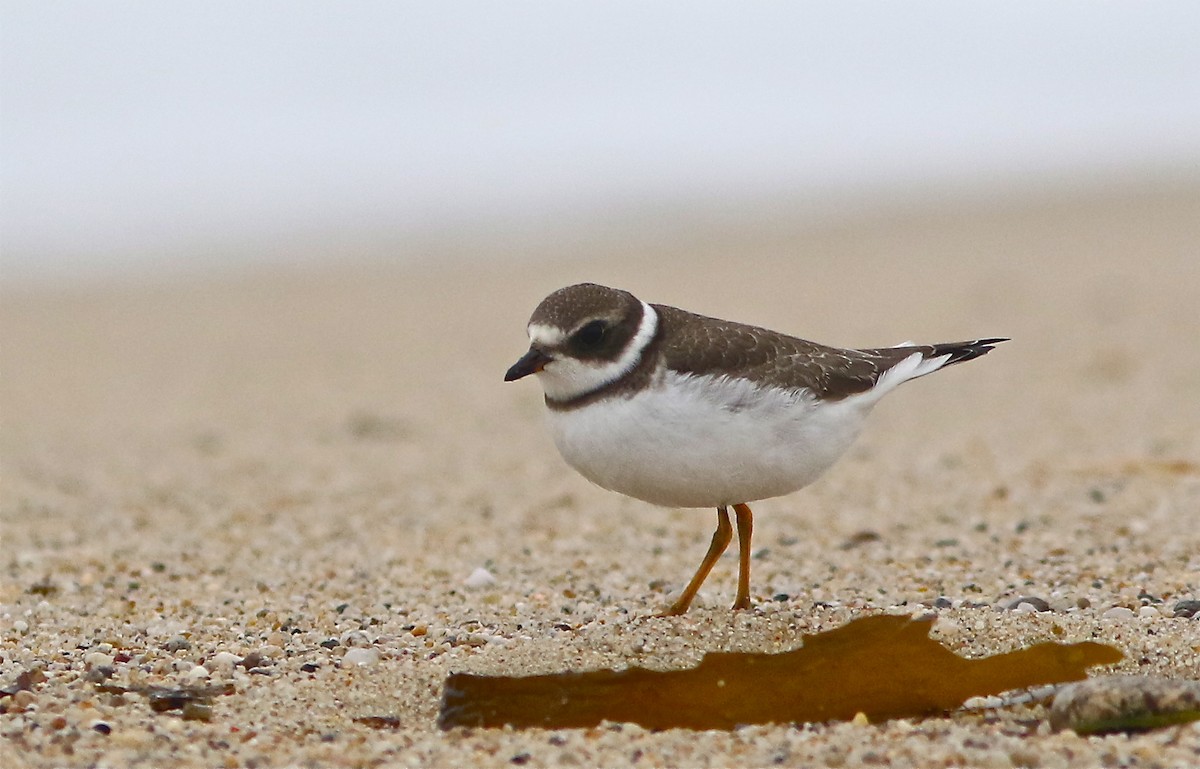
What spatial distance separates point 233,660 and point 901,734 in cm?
201

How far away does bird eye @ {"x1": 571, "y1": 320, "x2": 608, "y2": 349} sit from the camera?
4441 millimetres

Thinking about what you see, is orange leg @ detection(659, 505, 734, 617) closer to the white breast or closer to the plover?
the plover

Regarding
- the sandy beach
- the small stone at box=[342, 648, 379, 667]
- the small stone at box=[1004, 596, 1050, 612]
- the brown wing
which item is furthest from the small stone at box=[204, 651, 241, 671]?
the small stone at box=[1004, 596, 1050, 612]

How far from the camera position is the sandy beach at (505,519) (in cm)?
375

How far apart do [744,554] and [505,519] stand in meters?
2.35

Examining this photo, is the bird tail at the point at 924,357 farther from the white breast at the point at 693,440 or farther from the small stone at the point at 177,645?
the small stone at the point at 177,645

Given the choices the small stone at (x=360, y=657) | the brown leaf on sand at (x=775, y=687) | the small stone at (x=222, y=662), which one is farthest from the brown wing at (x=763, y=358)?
the small stone at (x=222, y=662)

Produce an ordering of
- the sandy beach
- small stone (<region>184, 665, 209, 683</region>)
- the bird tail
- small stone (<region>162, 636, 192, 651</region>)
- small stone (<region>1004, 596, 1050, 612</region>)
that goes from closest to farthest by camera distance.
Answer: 1. the sandy beach
2. small stone (<region>184, 665, 209, 683</region>)
3. small stone (<region>162, 636, 192, 651</region>)
4. small stone (<region>1004, 596, 1050, 612</region>)
5. the bird tail

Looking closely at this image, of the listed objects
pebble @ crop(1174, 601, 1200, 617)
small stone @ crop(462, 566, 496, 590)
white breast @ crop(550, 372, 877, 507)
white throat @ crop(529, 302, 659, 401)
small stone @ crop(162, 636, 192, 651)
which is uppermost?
white throat @ crop(529, 302, 659, 401)

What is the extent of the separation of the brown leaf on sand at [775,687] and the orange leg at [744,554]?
2.65 feet

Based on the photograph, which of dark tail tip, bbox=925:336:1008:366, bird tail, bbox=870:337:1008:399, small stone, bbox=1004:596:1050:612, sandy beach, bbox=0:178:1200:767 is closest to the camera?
sandy beach, bbox=0:178:1200:767

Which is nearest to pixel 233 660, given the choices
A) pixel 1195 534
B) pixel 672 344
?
pixel 672 344

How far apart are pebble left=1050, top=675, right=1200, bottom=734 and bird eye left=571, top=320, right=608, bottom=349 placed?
1.76 metres

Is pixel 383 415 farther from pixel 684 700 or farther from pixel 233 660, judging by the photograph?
pixel 684 700
